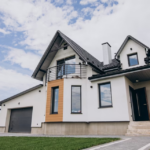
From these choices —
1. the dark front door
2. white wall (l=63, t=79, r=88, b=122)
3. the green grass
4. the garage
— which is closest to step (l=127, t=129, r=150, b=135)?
the green grass

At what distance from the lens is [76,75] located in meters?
12.1

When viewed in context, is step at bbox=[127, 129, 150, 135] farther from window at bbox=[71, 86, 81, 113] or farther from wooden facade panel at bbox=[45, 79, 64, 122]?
wooden facade panel at bbox=[45, 79, 64, 122]

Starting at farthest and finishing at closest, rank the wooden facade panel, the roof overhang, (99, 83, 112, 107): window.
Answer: the wooden facade panel < (99, 83, 112, 107): window < the roof overhang

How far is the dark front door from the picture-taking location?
10953 mm

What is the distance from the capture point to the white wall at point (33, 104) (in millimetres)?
13086

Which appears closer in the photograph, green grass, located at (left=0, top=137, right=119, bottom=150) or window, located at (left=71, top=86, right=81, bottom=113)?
green grass, located at (left=0, top=137, right=119, bottom=150)

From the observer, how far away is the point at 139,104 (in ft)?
37.4

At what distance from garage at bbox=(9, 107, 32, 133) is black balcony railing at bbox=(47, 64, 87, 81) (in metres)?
3.95

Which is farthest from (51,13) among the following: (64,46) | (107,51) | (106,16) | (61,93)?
(107,51)

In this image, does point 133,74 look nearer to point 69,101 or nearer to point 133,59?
point 133,59

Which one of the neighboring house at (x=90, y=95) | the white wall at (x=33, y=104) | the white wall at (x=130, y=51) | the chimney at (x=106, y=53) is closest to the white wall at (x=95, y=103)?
the neighboring house at (x=90, y=95)

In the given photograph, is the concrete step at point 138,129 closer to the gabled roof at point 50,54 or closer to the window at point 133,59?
the window at point 133,59

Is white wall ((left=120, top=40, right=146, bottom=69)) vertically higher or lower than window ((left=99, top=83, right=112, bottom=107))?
higher

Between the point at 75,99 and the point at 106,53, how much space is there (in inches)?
229
